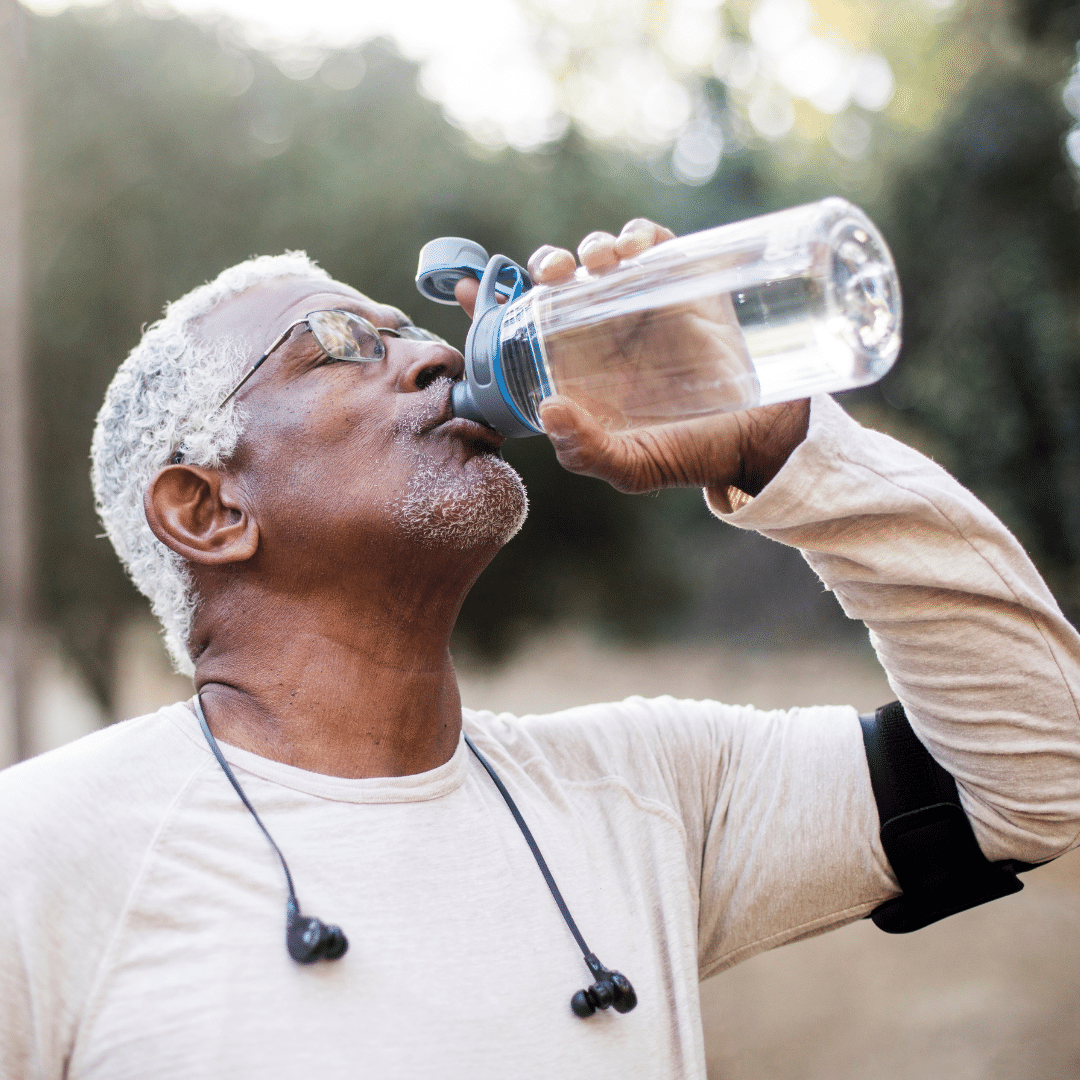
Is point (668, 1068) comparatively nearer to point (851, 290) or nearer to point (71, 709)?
point (851, 290)

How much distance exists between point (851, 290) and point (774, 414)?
0.65 feet

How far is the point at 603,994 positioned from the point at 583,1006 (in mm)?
29

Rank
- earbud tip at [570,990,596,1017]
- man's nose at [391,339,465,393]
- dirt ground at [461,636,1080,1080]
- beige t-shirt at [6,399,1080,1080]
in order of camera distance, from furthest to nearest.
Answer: dirt ground at [461,636,1080,1080] < man's nose at [391,339,465,393] < earbud tip at [570,990,596,1017] < beige t-shirt at [6,399,1080,1080]

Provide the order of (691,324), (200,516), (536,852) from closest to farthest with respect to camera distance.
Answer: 1. (536,852)
2. (691,324)
3. (200,516)

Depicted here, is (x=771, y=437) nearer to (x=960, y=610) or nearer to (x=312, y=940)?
(x=960, y=610)

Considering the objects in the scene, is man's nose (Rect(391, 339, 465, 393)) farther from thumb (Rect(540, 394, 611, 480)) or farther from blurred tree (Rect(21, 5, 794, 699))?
blurred tree (Rect(21, 5, 794, 699))

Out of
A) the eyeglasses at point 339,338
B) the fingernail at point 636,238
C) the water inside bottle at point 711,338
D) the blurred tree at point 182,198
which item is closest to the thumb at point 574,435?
the water inside bottle at point 711,338

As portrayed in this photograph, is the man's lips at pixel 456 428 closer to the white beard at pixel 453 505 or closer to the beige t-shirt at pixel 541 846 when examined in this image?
the white beard at pixel 453 505

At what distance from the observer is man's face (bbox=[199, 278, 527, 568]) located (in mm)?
1469

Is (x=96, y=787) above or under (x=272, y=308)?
under

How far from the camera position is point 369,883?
1.25 m

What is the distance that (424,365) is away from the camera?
5.24 feet

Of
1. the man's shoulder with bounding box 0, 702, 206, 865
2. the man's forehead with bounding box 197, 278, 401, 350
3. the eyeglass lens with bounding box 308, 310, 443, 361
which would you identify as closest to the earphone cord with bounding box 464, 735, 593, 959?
the man's shoulder with bounding box 0, 702, 206, 865

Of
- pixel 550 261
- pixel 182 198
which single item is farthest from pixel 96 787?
pixel 182 198
